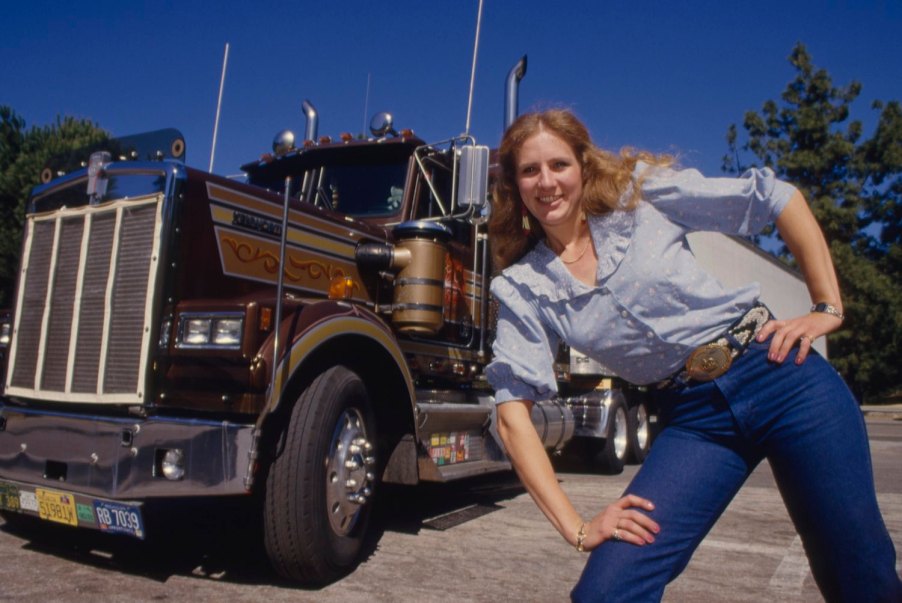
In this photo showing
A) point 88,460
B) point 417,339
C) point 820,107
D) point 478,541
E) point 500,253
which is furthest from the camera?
point 820,107

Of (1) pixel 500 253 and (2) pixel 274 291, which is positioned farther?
(2) pixel 274 291

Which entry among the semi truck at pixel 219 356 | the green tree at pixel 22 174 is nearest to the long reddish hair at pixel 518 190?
the semi truck at pixel 219 356

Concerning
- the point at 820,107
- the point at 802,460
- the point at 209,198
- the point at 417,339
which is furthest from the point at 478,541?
the point at 820,107

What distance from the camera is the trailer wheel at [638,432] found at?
10156 mm

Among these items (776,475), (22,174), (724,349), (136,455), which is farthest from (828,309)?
(22,174)

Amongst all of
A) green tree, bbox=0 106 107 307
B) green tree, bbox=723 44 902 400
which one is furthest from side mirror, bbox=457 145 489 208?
green tree, bbox=723 44 902 400

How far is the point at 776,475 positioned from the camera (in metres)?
1.99

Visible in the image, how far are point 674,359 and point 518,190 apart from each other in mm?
692

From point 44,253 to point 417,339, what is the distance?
2486mm

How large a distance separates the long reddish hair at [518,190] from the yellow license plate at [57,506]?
250 cm

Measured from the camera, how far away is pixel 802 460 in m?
1.85

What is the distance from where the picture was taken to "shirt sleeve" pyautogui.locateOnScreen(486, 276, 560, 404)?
207 cm

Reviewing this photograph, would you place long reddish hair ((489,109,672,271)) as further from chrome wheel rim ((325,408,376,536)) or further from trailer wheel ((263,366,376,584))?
chrome wheel rim ((325,408,376,536))

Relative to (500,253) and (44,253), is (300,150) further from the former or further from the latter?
(500,253)
